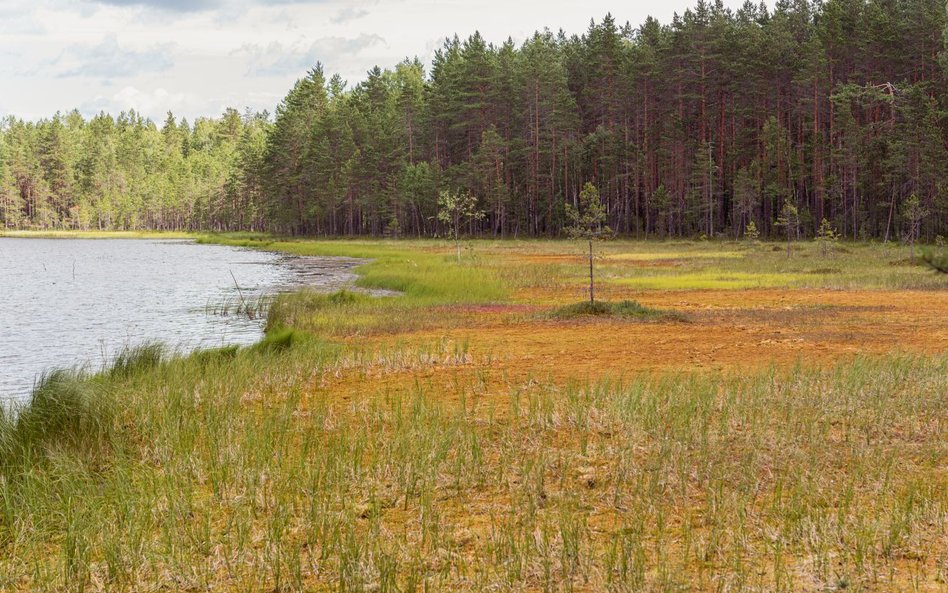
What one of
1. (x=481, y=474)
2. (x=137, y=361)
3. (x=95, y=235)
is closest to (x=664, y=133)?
(x=137, y=361)

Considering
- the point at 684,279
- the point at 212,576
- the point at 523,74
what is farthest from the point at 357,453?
the point at 523,74

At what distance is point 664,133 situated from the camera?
77062 mm

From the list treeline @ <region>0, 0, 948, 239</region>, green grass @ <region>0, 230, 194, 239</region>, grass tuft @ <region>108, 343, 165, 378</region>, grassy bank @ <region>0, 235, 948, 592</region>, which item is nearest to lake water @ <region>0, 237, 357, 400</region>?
grass tuft @ <region>108, 343, 165, 378</region>

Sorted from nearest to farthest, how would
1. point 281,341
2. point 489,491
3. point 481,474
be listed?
point 489,491 < point 481,474 < point 281,341

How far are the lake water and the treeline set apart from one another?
30229mm

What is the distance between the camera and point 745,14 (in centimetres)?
9956

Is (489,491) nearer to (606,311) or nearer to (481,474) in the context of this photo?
(481,474)

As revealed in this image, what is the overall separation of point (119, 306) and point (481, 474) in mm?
26664

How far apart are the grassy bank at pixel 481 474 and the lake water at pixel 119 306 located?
482cm

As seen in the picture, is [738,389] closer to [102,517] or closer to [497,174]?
[102,517]

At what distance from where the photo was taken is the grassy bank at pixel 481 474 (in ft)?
19.8

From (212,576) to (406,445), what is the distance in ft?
10.2

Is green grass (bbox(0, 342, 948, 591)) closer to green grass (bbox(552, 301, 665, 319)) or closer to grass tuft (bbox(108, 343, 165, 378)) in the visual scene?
grass tuft (bbox(108, 343, 165, 378))

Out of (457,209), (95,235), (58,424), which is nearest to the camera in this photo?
(58,424)
